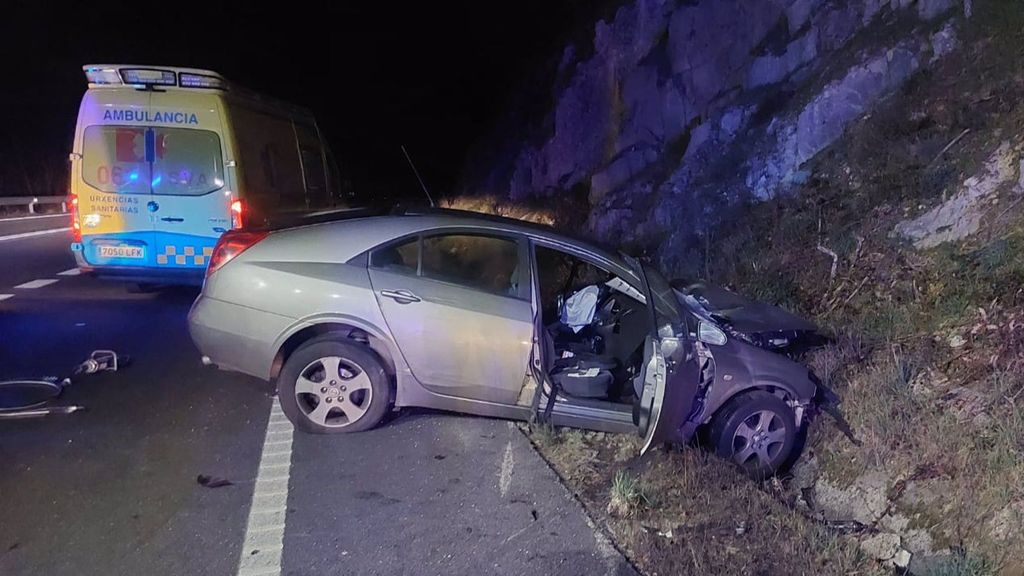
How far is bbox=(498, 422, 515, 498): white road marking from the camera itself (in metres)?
4.43

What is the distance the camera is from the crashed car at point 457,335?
15.6 feet

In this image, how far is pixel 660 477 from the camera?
14.5 feet

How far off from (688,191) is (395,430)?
7.58 metres

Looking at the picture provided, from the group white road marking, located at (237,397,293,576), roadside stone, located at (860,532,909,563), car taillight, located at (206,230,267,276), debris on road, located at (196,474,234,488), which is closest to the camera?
white road marking, located at (237,397,293,576)

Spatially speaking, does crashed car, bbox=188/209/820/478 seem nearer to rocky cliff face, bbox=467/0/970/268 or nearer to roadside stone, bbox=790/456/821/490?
roadside stone, bbox=790/456/821/490

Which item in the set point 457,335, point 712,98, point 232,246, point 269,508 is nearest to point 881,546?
point 457,335

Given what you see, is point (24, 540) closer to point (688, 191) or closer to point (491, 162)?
point (688, 191)

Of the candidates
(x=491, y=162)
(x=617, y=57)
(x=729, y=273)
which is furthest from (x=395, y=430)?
(x=491, y=162)

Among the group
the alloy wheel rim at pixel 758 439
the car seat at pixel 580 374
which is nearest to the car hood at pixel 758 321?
the alloy wheel rim at pixel 758 439

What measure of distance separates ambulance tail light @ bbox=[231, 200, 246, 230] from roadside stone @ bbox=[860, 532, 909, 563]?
22.9ft

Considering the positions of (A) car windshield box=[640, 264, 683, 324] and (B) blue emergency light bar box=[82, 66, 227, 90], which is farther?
(B) blue emergency light bar box=[82, 66, 227, 90]

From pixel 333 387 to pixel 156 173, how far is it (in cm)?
480

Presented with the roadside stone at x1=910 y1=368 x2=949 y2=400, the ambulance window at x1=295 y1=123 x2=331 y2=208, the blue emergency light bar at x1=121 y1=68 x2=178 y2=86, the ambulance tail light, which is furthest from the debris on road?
the ambulance window at x1=295 y1=123 x2=331 y2=208

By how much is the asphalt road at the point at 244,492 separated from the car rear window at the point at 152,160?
2730mm
